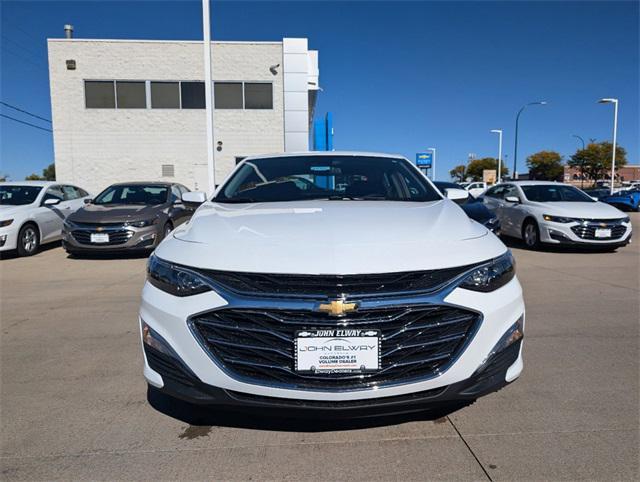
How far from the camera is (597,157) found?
181 ft

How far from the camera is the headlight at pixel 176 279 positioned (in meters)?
2.09

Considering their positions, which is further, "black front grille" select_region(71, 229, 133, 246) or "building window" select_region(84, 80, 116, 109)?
"building window" select_region(84, 80, 116, 109)

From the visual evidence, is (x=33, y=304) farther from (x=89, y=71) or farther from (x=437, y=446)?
(x=89, y=71)

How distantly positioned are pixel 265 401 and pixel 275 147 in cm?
1982

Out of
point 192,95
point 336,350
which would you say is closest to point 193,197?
point 336,350

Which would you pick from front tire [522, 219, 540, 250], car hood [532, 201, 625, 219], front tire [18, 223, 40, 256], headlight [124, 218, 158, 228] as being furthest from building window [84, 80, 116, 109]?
car hood [532, 201, 625, 219]

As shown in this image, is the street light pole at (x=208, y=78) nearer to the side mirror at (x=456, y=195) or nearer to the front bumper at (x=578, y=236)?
the front bumper at (x=578, y=236)

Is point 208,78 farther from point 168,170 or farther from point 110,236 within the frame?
point 168,170

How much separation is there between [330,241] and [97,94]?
70.8 feet

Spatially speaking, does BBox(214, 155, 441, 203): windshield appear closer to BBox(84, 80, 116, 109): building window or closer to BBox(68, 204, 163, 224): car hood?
BBox(68, 204, 163, 224): car hood

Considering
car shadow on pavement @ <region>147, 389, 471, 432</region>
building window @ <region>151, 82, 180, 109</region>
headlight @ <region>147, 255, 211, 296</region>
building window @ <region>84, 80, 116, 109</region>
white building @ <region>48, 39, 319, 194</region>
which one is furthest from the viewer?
building window @ <region>151, 82, 180, 109</region>

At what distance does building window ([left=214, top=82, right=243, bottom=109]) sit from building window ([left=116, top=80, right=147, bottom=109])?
10.6 feet

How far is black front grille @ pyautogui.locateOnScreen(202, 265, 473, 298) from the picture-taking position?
199cm

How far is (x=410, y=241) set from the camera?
220 cm
